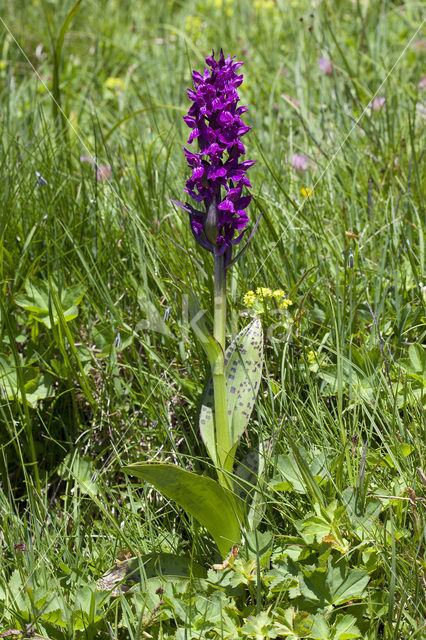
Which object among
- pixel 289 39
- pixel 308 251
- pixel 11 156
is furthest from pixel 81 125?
pixel 308 251

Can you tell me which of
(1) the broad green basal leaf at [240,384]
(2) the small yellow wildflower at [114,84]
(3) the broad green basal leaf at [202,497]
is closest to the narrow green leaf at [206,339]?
(1) the broad green basal leaf at [240,384]

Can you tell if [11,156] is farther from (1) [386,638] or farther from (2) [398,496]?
(1) [386,638]

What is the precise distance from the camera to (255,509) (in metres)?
1.56

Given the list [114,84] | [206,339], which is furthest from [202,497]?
[114,84]

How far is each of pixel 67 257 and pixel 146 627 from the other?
53.0 inches

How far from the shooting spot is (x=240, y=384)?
65.5 inches

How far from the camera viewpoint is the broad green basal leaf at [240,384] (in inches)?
63.9

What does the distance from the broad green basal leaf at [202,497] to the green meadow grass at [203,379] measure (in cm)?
8

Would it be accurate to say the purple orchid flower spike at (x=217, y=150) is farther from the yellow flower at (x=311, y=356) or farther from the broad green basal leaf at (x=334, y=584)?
the broad green basal leaf at (x=334, y=584)

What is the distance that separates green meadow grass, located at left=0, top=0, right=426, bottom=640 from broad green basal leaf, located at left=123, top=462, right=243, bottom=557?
76mm

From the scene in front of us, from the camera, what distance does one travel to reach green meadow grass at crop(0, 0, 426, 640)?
1.43 meters

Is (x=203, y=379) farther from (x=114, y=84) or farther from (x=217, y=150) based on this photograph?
(x=114, y=84)

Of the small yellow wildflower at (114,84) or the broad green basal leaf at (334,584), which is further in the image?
the small yellow wildflower at (114,84)

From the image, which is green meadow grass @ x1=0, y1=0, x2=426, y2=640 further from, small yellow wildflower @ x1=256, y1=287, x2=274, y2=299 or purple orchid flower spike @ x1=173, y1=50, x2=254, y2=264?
purple orchid flower spike @ x1=173, y1=50, x2=254, y2=264
